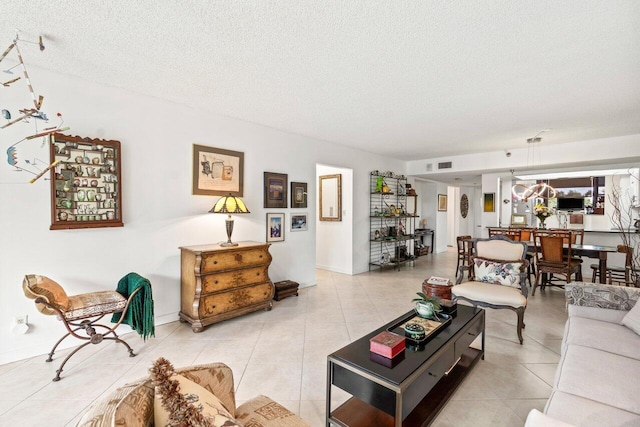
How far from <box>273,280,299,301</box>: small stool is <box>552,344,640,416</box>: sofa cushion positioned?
3.17 meters

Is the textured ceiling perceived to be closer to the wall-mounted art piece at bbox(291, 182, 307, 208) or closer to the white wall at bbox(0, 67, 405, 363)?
the white wall at bbox(0, 67, 405, 363)

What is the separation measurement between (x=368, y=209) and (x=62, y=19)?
5.24m

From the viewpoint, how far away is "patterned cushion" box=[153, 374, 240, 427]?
2.55 feet

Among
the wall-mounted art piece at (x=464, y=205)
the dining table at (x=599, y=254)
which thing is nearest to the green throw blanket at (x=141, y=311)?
the dining table at (x=599, y=254)

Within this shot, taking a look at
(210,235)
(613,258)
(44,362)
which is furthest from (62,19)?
(613,258)

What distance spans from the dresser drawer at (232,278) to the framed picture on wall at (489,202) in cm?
603

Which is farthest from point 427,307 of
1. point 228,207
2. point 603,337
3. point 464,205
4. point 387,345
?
point 464,205

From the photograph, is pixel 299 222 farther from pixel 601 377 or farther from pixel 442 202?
pixel 442 202

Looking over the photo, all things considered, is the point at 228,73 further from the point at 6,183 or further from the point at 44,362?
the point at 44,362

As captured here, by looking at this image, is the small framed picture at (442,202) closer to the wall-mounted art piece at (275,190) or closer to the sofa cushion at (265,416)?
the wall-mounted art piece at (275,190)

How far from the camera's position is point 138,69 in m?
2.60

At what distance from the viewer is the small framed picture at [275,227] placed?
14.5 feet

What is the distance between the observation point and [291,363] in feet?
8.27

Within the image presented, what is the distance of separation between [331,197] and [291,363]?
4.08 m
